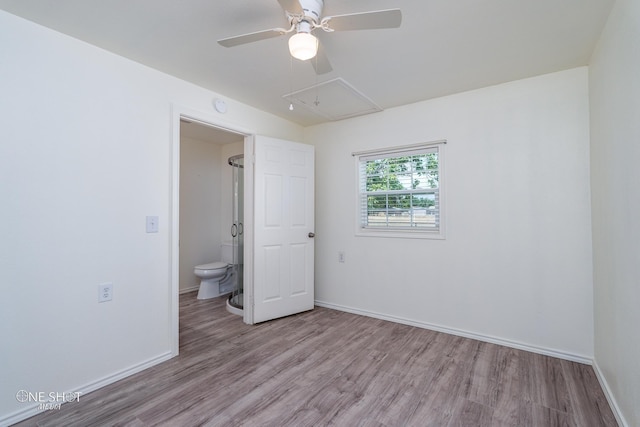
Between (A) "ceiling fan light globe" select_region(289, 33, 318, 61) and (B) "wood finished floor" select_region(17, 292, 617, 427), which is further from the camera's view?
(B) "wood finished floor" select_region(17, 292, 617, 427)

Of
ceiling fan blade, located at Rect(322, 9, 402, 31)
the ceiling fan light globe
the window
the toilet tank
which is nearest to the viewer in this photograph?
ceiling fan blade, located at Rect(322, 9, 402, 31)

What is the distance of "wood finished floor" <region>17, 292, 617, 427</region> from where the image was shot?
1688 millimetres

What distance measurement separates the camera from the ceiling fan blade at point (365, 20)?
1336 mm

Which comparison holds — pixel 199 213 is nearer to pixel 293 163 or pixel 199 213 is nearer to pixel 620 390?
pixel 293 163

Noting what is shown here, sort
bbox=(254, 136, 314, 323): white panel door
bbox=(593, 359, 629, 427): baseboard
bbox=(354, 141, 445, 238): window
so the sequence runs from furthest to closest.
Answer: bbox=(254, 136, 314, 323): white panel door → bbox=(354, 141, 445, 238): window → bbox=(593, 359, 629, 427): baseboard

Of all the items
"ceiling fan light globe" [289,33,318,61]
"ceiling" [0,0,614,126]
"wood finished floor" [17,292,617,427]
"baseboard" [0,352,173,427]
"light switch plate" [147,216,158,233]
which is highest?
"ceiling" [0,0,614,126]

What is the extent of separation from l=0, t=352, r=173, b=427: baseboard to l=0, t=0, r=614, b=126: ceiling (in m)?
2.30

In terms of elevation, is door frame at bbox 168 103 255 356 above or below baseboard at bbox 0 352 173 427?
above

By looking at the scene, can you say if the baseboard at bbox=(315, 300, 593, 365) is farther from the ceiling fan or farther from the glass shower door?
the ceiling fan

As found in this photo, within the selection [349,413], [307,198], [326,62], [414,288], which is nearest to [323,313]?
[414,288]

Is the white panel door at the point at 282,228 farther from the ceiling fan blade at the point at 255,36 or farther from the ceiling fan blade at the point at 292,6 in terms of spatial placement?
the ceiling fan blade at the point at 292,6

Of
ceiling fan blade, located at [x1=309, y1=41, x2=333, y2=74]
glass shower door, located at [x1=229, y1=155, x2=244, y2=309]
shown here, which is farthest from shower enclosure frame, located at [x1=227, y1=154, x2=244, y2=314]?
ceiling fan blade, located at [x1=309, y1=41, x2=333, y2=74]

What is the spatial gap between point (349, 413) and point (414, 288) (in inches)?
64.0

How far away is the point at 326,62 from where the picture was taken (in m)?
1.93
